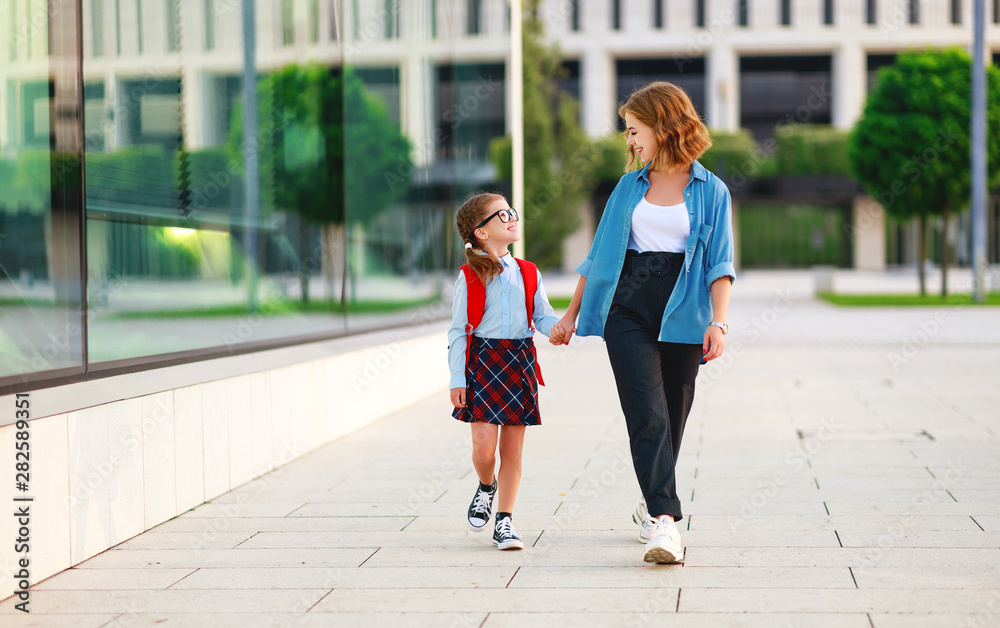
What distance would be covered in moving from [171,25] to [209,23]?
0.58 metres

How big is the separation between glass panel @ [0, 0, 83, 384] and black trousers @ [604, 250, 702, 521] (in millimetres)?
2274

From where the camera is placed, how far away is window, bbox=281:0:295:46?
8.02 meters

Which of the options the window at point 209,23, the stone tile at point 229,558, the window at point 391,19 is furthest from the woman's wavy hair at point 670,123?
the window at point 391,19

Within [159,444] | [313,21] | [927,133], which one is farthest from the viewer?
[927,133]

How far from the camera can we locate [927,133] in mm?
25562

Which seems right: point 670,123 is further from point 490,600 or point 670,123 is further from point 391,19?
point 391,19

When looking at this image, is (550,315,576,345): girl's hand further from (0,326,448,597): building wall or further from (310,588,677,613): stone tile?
(0,326,448,597): building wall

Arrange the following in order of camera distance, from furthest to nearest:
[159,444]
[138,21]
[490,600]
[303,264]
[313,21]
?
[313,21]
[303,264]
[138,21]
[159,444]
[490,600]

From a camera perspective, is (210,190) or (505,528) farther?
(210,190)

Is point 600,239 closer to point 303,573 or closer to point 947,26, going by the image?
point 303,573

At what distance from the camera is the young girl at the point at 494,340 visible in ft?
15.0

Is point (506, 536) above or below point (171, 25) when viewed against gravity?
below

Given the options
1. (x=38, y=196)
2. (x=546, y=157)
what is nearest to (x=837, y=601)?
(x=38, y=196)

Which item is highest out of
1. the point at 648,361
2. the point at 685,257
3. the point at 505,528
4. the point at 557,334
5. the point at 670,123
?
the point at 670,123
